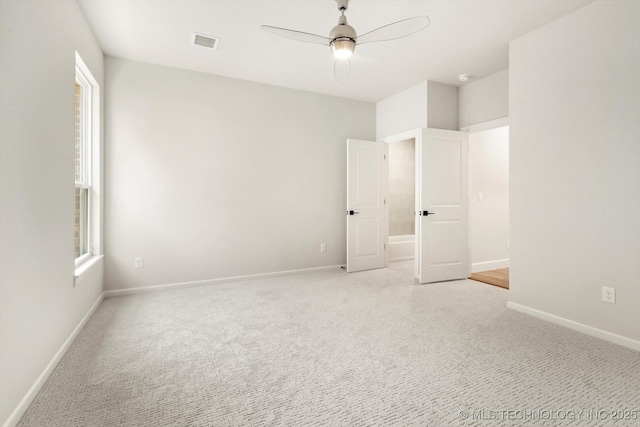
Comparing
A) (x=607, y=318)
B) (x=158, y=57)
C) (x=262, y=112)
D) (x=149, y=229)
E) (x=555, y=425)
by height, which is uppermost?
(x=158, y=57)

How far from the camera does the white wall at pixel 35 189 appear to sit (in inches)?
59.6

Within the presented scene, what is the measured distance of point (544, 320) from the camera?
2928mm

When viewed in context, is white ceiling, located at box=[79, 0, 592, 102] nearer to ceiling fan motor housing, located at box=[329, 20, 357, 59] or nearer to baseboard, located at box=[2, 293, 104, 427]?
ceiling fan motor housing, located at box=[329, 20, 357, 59]

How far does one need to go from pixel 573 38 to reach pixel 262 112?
3426 mm

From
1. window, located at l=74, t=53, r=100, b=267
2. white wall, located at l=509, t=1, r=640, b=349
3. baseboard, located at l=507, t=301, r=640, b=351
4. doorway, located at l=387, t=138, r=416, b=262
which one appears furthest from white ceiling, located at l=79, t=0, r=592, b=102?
baseboard, located at l=507, t=301, r=640, b=351

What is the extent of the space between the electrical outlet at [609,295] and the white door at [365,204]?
9.46ft

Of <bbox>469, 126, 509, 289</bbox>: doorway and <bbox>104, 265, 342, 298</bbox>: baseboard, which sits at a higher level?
<bbox>469, 126, 509, 289</bbox>: doorway

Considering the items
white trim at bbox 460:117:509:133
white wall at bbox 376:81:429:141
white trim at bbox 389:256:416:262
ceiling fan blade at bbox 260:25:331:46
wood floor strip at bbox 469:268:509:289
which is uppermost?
white wall at bbox 376:81:429:141

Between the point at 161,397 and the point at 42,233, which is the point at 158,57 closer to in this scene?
the point at 42,233

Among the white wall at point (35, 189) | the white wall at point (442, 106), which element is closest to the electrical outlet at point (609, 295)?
the white wall at point (442, 106)

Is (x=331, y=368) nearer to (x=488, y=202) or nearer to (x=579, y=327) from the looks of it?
(x=579, y=327)

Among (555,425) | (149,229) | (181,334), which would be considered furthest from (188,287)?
(555,425)

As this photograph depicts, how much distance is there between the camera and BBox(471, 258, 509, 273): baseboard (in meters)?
4.75

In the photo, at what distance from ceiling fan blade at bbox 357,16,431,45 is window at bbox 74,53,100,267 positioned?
105 inches
